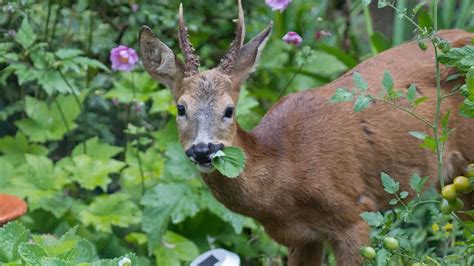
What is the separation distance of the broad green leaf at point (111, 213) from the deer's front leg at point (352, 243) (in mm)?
1335

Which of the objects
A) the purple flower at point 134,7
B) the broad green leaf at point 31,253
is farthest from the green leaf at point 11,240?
the purple flower at point 134,7

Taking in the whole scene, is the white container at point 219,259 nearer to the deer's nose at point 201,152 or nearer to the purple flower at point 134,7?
the deer's nose at point 201,152

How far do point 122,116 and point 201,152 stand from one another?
301cm

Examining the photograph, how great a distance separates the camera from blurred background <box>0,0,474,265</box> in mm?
5695

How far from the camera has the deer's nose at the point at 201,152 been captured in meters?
4.15

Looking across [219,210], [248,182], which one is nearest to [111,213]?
[219,210]

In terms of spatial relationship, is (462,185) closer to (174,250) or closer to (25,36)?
(174,250)

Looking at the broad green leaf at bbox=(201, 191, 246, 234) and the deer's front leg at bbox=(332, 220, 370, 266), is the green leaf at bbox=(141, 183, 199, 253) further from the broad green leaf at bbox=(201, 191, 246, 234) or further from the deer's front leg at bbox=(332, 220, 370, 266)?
the deer's front leg at bbox=(332, 220, 370, 266)

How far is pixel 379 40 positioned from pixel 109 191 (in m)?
2.06

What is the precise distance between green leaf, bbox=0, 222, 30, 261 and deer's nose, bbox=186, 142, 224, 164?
728 millimetres

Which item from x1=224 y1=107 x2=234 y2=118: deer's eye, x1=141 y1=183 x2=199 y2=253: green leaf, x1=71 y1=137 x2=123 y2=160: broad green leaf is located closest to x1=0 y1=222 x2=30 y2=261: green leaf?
x1=224 y1=107 x2=234 y2=118: deer's eye

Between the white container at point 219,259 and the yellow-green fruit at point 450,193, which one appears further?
the white container at point 219,259

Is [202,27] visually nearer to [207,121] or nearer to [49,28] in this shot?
[49,28]

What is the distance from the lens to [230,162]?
424cm
